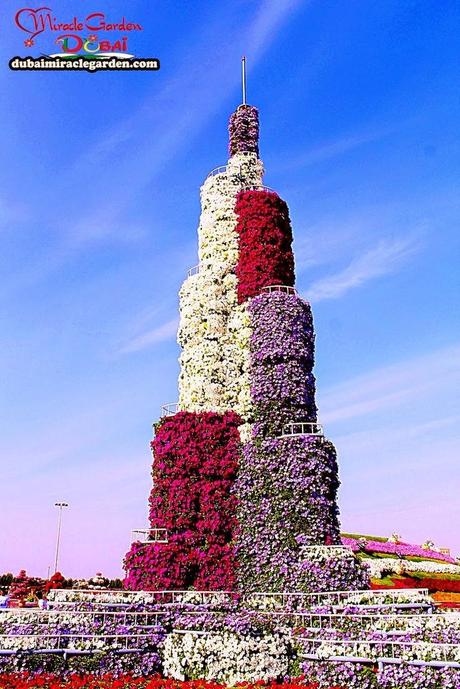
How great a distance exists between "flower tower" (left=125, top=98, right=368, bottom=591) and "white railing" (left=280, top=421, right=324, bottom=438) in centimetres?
5

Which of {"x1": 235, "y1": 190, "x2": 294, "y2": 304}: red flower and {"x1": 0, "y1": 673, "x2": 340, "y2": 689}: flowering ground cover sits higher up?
{"x1": 235, "y1": 190, "x2": 294, "y2": 304}: red flower

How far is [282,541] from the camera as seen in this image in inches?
1084

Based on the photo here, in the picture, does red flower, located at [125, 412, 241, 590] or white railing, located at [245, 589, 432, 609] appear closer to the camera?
white railing, located at [245, 589, 432, 609]

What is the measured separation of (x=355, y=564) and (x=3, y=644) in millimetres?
12639

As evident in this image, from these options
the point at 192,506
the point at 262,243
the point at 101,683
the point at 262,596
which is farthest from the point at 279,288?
the point at 101,683

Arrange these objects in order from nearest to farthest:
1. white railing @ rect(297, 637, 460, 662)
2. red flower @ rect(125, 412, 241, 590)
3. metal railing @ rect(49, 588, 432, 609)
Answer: white railing @ rect(297, 637, 460, 662) < metal railing @ rect(49, 588, 432, 609) < red flower @ rect(125, 412, 241, 590)

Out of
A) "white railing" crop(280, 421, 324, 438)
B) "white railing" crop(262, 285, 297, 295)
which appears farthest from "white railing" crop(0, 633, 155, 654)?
"white railing" crop(262, 285, 297, 295)

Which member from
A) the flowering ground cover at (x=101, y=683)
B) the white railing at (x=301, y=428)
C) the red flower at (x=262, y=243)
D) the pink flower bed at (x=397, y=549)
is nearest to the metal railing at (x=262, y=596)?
the flowering ground cover at (x=101, y=683)

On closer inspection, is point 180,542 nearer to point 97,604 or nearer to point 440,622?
point 97,604

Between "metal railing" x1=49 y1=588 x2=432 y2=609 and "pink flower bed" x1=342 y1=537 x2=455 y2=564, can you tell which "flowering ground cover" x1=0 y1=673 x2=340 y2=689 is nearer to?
"metal railing" x1=49 y1=588 x2=432 y2=609

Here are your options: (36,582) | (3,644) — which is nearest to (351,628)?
(3,644)

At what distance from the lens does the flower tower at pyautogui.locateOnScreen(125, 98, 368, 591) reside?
27.6 m

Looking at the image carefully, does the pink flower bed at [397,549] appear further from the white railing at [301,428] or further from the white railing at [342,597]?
the white railing at [342,597]

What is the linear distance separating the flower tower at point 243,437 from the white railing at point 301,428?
5cm
